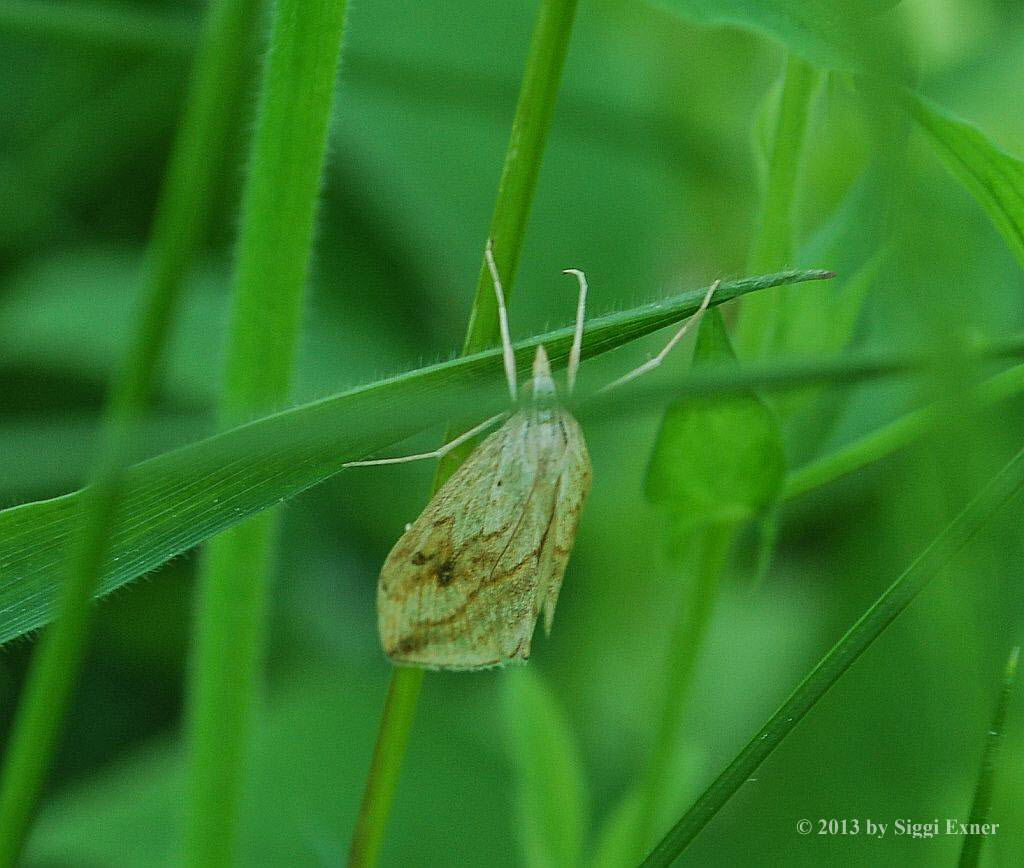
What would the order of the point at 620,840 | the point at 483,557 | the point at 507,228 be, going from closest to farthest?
the point at 507,228, the point at 483,557, the point at 620,840

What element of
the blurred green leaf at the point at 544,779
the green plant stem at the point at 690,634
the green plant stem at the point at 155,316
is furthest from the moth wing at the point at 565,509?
the green plant stem at the point at 155,316

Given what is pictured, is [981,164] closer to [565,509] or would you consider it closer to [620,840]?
[565,509]

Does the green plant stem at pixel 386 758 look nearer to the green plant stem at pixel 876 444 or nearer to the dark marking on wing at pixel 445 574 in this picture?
the dark marking on wing at pixel 445 574

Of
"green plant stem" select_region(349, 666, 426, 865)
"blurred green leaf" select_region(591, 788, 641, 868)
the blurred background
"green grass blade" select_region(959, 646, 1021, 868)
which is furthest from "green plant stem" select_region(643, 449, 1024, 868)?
the blurred background

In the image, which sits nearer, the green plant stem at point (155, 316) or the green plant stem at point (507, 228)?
the green plant stem at point (155, 316)

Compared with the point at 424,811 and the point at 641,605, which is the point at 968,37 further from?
the point at 424,811

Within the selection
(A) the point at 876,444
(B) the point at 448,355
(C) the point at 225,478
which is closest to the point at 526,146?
(C) the point at 225,478

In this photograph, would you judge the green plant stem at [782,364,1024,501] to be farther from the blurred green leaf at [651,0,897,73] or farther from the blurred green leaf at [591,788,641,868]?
the blurred green leaf at [591,788,641,868]
